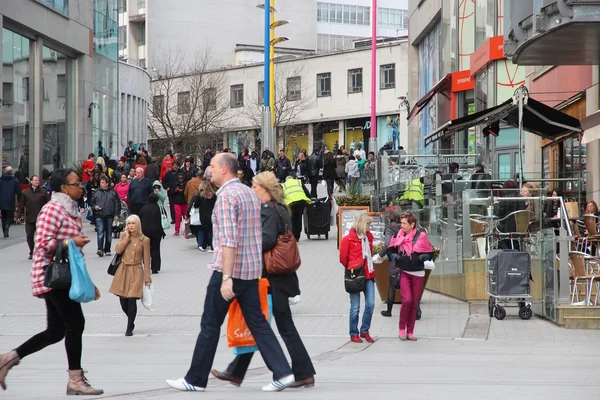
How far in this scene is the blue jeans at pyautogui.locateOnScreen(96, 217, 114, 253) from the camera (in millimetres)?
23438

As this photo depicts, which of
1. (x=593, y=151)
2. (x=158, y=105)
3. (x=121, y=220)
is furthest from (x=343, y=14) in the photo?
(x=593, y=151)

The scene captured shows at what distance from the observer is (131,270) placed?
542 inches

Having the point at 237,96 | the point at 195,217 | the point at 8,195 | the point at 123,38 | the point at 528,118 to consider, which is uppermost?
the point at 123,38

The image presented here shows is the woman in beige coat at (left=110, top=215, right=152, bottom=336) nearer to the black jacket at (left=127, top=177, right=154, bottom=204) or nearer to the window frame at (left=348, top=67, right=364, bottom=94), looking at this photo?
the black jacket at (left=127, top=177, right=154, bottom=204)

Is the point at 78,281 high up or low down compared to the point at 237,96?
down

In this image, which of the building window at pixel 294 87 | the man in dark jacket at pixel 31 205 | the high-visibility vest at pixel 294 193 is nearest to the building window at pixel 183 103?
the building window at pixel 294 87

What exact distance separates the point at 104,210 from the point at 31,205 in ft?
5.06

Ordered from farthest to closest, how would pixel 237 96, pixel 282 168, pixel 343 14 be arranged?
pixel 343 14, pixel 237 96, pixel 282 168

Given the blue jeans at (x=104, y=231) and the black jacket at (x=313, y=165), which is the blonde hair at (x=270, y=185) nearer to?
the blue jeans at (x=104, y=231)

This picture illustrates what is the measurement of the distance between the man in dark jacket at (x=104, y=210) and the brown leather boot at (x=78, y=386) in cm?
1534

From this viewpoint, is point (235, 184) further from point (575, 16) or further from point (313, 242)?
point (313, 242)

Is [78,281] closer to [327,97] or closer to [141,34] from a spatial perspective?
[327,97]

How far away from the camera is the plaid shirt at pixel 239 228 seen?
7.95 meters

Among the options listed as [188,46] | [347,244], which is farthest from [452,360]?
[188,46]
